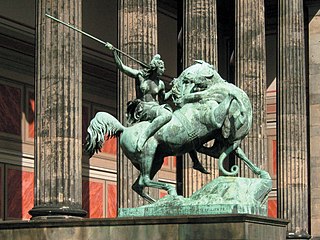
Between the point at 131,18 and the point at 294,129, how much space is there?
34.2ft

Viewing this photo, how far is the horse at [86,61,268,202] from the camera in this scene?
19031 mm

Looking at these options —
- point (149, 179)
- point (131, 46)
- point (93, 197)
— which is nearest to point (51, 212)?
point (131, 46)

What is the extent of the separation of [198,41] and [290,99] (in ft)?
23.0

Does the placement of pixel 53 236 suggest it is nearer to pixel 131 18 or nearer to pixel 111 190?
pixel 131 18

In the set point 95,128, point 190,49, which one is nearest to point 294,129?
point 190,49

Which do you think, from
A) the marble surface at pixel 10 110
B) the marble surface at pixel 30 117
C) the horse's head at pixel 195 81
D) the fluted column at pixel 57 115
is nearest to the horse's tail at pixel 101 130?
the horse's head at pixel 195 81

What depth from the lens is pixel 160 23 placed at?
153 ft

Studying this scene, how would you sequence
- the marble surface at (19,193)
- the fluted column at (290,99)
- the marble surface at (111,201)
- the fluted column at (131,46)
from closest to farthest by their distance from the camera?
the fluted column at (131,46), the marble surface at (19,193), the fluted column at (290,99), the marble surface at (111,201)

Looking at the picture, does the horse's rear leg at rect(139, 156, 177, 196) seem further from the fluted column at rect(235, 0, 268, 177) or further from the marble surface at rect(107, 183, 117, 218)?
the marble surface at rect(107, 183, 117, 218)

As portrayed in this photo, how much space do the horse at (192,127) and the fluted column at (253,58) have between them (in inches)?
637

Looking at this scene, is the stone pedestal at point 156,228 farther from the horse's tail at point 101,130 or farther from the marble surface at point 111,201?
the marble surface at point 111,201

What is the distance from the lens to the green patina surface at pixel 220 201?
18078mm

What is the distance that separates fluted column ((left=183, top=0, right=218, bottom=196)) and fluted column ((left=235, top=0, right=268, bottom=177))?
2.90 meters

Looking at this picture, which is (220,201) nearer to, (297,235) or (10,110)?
(297,235)
